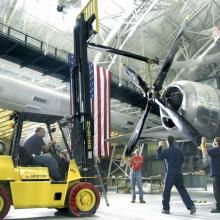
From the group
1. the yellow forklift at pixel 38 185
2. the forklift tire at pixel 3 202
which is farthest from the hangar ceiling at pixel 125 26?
the forklift tire at pixel 3 202

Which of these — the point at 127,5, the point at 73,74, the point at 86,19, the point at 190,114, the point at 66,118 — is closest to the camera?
A: the point at 66,118

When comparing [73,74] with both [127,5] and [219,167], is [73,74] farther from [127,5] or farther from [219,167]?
[127,5]

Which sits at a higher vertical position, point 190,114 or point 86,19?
point 86,19

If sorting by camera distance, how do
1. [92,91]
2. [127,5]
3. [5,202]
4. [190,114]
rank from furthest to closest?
[127,5] < [92,91] < [190,114] < [5,202]

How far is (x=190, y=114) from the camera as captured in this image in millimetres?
11688

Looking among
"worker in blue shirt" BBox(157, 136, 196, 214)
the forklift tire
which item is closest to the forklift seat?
the forklift tire

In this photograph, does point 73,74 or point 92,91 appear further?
point 92,91

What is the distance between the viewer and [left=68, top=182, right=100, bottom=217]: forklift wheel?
796 cm

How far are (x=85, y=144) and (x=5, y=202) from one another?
2505 mm

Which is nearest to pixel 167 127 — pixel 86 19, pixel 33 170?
pixel 86 19

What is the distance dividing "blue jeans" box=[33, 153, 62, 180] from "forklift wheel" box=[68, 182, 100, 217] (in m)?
0.53

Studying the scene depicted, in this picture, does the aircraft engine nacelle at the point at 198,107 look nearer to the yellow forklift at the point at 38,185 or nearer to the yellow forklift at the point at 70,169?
the yellow forklift at the point at 70,169

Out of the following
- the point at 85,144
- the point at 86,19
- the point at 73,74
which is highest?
the point at 86,19

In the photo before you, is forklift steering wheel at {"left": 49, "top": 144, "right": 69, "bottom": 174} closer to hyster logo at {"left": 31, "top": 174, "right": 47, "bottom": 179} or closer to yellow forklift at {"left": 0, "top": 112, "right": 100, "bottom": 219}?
yellow forklift at {"left": 0, "top": 112, "right": 100, "bottom": 219}
